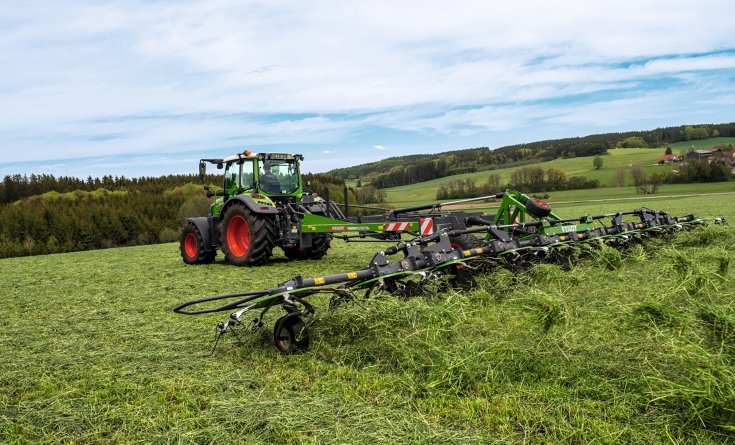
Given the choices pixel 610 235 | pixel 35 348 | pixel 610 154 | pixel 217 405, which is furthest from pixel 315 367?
pixel 610 154

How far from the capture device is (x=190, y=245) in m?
11.9

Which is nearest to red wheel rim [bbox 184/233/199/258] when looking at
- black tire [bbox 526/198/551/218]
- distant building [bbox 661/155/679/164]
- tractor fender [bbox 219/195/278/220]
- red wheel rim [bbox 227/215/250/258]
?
red wheel rim [bbox 227/215/250/258]

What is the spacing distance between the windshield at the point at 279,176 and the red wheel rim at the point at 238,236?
77 centimetres

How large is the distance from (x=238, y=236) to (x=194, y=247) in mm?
1458

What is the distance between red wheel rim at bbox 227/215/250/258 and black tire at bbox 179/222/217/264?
680 millimetres

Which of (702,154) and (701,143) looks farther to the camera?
(701,143)

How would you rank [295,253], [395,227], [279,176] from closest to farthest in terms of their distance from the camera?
[395,227] → [279,176] → [295,253]

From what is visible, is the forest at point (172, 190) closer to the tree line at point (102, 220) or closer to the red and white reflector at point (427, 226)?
the tree line at point (102, 220)

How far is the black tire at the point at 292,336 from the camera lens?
4.07m

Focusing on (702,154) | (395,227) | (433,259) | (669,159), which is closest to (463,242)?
(395,227)

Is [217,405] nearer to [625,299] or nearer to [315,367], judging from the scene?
[315,367]

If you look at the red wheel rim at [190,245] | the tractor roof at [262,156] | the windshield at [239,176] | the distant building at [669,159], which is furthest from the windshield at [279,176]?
the distant building at [669,159]

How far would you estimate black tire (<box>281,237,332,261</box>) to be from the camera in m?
11.3

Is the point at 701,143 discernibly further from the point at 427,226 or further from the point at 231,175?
the point at 427,226
